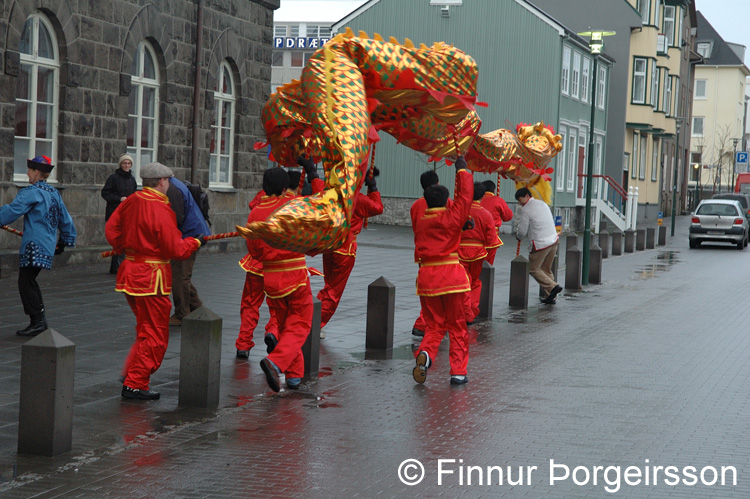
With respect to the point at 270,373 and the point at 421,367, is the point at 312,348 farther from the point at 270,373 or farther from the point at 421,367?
the point at 270,373

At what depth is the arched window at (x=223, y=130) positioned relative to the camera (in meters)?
22.4

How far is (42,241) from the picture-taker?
1031cm

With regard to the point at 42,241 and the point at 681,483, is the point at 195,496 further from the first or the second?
the point at 42,241

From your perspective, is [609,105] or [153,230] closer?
[153,230]

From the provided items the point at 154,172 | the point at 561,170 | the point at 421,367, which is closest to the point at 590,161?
the point at 421,367

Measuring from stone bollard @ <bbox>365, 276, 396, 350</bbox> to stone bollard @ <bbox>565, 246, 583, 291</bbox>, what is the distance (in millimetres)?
7857

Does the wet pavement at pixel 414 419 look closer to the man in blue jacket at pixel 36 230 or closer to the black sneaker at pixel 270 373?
the black sneaker at pixel 270 373

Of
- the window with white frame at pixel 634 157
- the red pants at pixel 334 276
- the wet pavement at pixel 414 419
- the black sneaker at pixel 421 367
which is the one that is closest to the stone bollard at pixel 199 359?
the wet pavement at pixel 414 419

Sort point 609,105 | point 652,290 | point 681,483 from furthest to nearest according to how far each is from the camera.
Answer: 1. point 609,105
2. point 652,290
3. point 681,483

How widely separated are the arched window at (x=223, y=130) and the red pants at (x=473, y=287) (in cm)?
1037

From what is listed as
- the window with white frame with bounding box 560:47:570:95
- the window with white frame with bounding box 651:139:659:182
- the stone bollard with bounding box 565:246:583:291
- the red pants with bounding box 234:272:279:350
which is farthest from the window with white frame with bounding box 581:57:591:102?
the red pants with bounding box 234:272:279:350

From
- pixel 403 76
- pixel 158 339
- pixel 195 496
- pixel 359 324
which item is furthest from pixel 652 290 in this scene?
pixel 195 496

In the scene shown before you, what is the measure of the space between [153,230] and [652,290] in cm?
1299

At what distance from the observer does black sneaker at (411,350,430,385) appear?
29.7 feet
